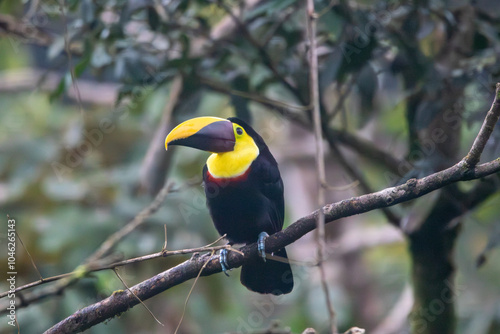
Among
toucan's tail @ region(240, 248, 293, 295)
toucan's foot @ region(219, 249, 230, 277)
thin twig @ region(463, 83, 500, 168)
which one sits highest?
thin twig @ region(463, 83, 500, 168)

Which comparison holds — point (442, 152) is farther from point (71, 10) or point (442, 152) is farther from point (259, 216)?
point (71, 10)

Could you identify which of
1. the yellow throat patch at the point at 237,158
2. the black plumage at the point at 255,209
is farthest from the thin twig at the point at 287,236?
the yellow throat patch at the point at 237,158

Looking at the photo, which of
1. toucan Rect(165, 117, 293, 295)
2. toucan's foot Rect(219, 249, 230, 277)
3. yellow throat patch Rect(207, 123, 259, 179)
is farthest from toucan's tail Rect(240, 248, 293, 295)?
yellow throat patch Rect(207, 123, 259, 179)

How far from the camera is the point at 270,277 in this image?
4.92ft

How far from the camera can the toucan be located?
1.36 metres

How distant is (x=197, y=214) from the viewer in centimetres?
248

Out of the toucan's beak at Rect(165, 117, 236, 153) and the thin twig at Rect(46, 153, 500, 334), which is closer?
the thin twig at Rect(46, 153, 500, 334)

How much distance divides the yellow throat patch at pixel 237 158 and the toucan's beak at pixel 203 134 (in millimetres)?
34

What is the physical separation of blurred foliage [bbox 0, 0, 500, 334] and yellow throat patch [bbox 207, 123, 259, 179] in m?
0.21

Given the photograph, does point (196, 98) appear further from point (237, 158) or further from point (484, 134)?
point (484, 134)

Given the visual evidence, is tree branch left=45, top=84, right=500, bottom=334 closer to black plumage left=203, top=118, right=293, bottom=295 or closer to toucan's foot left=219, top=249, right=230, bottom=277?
toucan's foot left=219, top=249, right=230, bottom=277

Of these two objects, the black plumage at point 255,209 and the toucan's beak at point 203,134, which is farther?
the black plumage at point 255,209

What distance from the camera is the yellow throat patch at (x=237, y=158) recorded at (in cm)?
144

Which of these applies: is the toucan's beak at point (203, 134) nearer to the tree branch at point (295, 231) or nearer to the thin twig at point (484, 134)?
the tree branch at point (295, 231)
